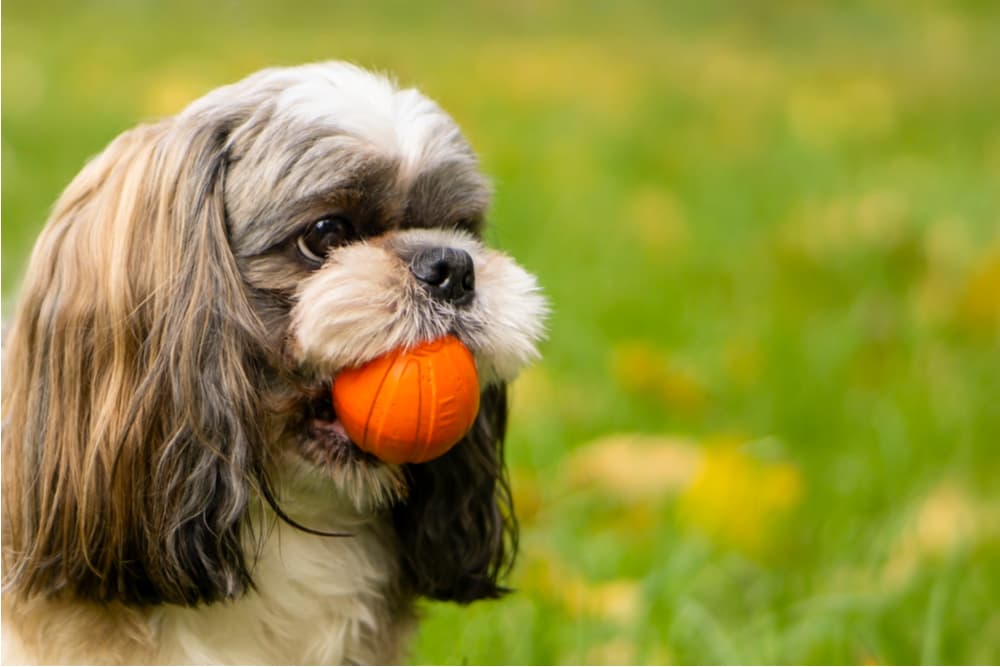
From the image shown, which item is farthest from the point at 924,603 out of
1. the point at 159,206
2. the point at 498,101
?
the point at 498,101

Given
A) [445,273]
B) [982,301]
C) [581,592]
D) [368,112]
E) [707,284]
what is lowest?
[581,592]

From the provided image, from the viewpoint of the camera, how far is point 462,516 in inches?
107

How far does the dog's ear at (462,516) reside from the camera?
266cm

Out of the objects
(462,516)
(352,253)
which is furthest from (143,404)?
(462,516)

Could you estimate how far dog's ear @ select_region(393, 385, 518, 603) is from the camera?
8.73 feet

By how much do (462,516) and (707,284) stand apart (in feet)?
10.5

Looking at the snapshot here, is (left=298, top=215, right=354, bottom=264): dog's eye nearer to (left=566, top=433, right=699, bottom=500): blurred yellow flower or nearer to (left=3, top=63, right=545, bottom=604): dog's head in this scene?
(left=3, top=63, right=545, bottom=604): dog's head

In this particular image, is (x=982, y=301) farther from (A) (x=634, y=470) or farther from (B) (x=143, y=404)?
(B) (x=143, y=404)

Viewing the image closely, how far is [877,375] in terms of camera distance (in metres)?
4.92

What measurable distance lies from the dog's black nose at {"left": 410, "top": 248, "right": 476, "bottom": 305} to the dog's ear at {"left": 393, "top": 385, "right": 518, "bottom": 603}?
40 centimetres

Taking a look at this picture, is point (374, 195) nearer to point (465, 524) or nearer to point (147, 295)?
point (147, 295)

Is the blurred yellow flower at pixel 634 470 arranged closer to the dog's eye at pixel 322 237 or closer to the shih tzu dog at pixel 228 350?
the shih tzu dog at pixel 228 350

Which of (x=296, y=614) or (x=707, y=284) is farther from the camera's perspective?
(x=707, y=284)

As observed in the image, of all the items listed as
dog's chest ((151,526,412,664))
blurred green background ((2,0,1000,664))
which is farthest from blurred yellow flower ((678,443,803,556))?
dog's chest ((151,526,412,664))
